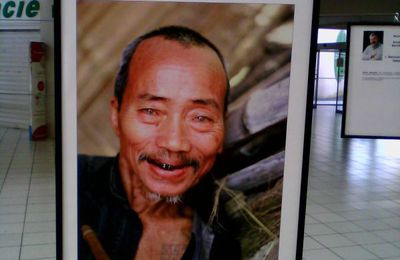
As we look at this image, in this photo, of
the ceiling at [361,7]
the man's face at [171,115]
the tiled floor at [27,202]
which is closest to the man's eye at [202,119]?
the man's face at [171,115]

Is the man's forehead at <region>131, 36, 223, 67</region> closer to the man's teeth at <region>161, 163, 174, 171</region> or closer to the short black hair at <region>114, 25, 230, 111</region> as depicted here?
the short black hair at <region>114, 25, 230, 111</region>

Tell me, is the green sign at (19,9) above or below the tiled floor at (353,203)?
above

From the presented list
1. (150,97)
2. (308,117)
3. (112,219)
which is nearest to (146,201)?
(112,219)

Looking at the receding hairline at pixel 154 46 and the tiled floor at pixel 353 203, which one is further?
the tiled floor at pixel 353 203

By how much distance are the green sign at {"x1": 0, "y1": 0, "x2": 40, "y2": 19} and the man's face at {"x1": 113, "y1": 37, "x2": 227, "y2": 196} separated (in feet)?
26.0

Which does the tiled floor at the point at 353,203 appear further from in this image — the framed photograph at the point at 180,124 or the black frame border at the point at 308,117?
the framed photograph at the point at 180,124

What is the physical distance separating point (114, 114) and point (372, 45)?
1.14 meters

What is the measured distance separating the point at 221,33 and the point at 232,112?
27 centimetres

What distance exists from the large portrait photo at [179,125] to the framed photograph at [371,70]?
0.48m

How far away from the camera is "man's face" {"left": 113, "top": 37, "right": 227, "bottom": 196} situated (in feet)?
4.99

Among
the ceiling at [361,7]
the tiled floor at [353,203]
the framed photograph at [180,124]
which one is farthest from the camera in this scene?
the ceiling at [361,7]

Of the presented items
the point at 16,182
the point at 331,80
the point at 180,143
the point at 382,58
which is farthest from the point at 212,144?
the point at 331,80

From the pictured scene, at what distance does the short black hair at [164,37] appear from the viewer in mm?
1496

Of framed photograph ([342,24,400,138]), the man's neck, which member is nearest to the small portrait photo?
framed photograph ([342,24,400,138])
